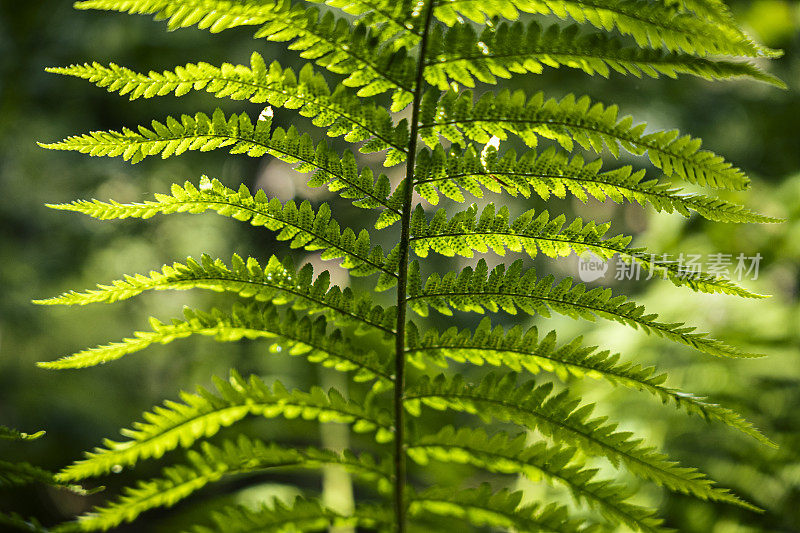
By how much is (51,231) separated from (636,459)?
149 inches

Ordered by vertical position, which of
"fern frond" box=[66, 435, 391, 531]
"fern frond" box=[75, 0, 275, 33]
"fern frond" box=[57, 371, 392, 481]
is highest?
"fern frond" box=[75, 0, 275, 33]

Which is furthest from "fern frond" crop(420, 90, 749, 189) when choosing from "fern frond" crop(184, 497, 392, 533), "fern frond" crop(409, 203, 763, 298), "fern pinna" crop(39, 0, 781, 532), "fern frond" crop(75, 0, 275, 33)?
"fern frond" crop(184, 497, 392, 533)

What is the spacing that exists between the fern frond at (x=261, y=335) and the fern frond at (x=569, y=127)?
305 mm

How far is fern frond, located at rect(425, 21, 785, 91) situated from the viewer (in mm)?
662

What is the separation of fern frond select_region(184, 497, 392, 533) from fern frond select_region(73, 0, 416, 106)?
1.73 ft

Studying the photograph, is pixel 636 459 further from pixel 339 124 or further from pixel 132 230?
pixel 132 230

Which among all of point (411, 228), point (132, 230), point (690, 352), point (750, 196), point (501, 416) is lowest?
point (501, 416)

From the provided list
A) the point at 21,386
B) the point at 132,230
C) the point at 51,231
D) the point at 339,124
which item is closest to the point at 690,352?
the point at 339,124

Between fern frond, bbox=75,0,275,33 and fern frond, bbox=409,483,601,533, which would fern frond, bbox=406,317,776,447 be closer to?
fern frond, bbox=409,483,601,533

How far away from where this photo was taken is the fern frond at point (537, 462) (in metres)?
0.68

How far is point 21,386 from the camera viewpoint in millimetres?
3762

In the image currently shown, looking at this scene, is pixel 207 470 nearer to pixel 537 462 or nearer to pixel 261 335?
pixel 261 335

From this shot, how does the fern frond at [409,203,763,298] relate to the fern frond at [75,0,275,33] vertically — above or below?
below

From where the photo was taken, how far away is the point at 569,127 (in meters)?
0.71
